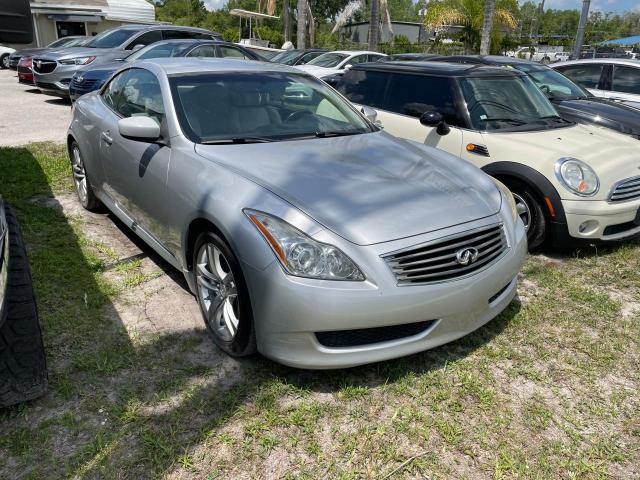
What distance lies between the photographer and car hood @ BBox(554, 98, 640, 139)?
683cm

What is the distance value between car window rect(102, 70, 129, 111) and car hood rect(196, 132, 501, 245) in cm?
168

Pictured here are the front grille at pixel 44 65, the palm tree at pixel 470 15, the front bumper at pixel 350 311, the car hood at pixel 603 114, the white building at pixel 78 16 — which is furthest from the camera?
the white building at pixel 78 16

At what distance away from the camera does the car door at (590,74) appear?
9.45m

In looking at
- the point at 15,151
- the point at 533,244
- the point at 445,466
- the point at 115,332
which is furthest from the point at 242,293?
the point at 15,151

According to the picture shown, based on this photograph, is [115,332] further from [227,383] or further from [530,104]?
[530,104]

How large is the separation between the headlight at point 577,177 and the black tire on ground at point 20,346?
12.5ft

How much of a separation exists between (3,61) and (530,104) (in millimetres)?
21683

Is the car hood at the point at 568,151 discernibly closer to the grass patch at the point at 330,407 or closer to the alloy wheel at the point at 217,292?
the grass patch at the point at 330,407

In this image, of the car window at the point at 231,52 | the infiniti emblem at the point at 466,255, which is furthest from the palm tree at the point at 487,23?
the infiniti emblem at the point at 466,255

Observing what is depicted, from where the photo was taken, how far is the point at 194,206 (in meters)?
2.87

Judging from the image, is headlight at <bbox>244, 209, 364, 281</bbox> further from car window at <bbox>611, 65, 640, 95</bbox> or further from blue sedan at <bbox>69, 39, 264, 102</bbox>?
car window at <bbox>611, 65, 640, 95</bbox>

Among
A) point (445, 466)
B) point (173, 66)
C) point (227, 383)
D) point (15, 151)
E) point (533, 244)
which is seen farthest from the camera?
point (15, 151)

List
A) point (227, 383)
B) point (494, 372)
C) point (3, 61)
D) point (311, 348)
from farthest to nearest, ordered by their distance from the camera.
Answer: point (3, 61) → point (494, 372) → point (227, 383) → point (311, 348)

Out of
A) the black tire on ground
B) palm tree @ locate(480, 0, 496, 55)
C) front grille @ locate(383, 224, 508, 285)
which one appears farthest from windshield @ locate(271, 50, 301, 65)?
the black tire on ground
